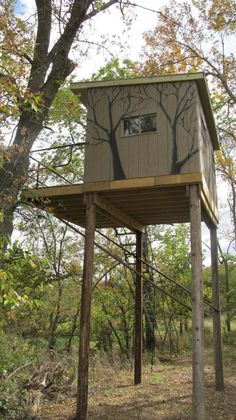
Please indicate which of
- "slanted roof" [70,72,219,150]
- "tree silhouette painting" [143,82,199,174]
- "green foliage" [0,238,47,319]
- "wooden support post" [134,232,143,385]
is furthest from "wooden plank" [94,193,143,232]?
"green foliage" [0,238,47,319]

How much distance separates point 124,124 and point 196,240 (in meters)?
3.06

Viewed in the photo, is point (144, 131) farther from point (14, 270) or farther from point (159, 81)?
point (14, 270)

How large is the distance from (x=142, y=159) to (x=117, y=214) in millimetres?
2171

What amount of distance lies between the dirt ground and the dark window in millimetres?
5757

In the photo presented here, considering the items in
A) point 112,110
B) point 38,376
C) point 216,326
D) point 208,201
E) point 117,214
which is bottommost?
point 38,376

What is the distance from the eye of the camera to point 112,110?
9273 mm

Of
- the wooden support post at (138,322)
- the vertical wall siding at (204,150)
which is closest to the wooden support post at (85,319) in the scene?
the vertical wall siding at (204,150)

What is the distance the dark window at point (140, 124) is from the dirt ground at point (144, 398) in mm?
5757

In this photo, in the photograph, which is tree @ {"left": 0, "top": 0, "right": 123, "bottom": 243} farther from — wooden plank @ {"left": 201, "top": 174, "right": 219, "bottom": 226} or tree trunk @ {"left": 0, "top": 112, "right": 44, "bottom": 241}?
wooden plank @ {"left": 201, "top": 174, "right": 219, "bottom": 226}

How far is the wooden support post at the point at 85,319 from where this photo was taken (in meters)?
7.69

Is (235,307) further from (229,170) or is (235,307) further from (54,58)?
(54,58)

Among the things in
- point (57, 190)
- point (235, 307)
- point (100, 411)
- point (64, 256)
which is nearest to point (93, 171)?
point (57, 190)

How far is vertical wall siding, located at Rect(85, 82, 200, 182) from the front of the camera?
8391mm

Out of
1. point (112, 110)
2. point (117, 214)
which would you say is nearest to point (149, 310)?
point (117, 214)
